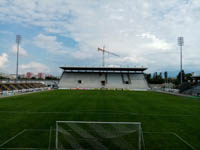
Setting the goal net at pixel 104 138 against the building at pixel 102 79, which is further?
→ the building at pixel 102 79

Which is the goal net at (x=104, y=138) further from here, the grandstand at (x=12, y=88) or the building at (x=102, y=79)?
the building at (x=102, y=79)

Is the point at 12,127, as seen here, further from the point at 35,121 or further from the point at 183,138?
the point at 183,138

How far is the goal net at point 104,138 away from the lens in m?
5.90

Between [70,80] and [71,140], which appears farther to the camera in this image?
Answer: [70,80]

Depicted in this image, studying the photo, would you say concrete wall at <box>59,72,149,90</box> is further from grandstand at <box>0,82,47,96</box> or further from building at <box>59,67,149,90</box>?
grandstand at <box>0,82,47,96</box>

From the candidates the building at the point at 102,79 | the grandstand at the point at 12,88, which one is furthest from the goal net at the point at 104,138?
the building at the point at 102,79

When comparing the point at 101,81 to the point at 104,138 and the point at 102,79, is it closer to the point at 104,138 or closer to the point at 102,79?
the point at 102,79

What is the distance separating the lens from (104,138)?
652 cm

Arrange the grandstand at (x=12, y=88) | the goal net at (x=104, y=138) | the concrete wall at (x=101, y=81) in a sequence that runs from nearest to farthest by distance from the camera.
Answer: the goal net at (x=104, y=138), the grandstand at (x=12, y=88), the concrete wall at (x=101, y=81)

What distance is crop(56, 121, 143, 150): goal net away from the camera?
590 centimetres

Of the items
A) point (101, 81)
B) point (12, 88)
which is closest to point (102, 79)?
point (101, 81)

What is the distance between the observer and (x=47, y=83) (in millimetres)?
63250

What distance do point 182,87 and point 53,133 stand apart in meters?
42.1

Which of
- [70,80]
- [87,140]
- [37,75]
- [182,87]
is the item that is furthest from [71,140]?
[37,75]
